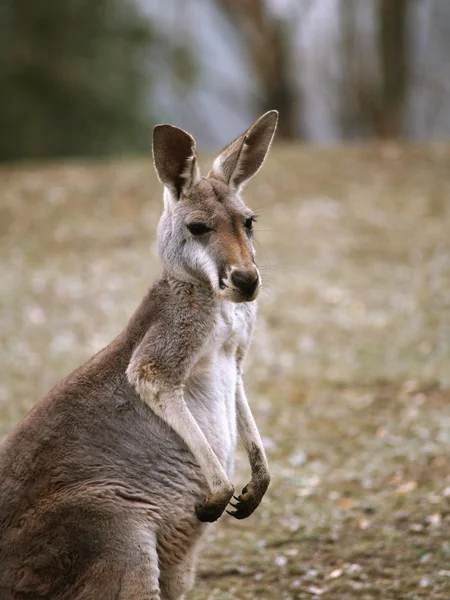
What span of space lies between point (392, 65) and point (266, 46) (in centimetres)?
231

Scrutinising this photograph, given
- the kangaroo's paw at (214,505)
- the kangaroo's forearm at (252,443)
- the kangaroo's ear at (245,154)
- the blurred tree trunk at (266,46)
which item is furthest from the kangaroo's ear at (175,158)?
the blurred tree trunk at (266,46)

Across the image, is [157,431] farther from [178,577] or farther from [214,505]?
[178,577]

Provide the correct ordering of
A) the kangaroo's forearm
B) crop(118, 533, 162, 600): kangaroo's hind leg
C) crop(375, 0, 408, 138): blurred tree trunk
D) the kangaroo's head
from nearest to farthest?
crop(118, 533, 162, 600): kangaroo's hind leg
the kangaroo's head
the kangaroo's forearm
crop(375, 0, 408, 138): blurred tree trunk

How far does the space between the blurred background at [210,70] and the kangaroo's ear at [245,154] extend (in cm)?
1342

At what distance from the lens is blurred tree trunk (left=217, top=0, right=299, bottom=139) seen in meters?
16.9

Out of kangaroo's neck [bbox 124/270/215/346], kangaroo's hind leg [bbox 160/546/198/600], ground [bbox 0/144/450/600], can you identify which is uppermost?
kangaroo's neck [bbox 124/270/215/346]

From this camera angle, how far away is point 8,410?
7.18m

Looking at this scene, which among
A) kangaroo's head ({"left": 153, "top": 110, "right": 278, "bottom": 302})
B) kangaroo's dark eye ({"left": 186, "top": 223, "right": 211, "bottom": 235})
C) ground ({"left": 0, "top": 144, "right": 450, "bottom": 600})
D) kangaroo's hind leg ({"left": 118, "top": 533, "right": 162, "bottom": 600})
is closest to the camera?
kangaroo's hind leg ({"left": 118, "top": 533, "right": 162, "bottom": 600})

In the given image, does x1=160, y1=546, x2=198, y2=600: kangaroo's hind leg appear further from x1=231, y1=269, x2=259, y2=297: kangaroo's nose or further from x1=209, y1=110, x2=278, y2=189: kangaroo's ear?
x1=209, y1=110, x2=278, y2=189: kangaroo's ear

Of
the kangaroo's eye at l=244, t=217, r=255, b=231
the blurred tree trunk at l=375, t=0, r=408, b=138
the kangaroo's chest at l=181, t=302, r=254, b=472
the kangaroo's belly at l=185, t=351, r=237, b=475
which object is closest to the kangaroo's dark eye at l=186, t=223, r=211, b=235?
the kangaroo's eye at l=244, t=217, r=255, b=231

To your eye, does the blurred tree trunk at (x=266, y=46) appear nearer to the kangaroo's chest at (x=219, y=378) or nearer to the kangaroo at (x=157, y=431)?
the kangaroo at (x=157, y=431)

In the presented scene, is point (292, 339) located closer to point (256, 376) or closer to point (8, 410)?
point (256, 376)

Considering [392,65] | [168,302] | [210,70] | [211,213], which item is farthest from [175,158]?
[210,70]

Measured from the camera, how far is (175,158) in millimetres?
3633
